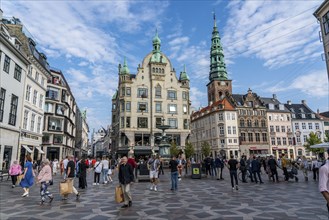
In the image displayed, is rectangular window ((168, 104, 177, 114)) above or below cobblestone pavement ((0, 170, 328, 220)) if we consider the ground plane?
above

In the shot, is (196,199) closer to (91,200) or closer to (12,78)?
(91,200)

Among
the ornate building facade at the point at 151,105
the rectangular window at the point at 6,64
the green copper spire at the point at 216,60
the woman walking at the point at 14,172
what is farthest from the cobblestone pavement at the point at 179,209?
the green copper spire at the point at 216,60

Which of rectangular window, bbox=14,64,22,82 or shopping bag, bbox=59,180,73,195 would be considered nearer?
shopping bag, bbox=59,180,73,195

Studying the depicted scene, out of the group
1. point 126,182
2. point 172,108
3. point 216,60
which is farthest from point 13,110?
point 216,60

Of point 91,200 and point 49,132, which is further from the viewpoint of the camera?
point 49,132

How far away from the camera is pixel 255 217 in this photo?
7.35m

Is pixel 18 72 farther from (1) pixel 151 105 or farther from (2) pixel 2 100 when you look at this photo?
(1) pixel 151 105

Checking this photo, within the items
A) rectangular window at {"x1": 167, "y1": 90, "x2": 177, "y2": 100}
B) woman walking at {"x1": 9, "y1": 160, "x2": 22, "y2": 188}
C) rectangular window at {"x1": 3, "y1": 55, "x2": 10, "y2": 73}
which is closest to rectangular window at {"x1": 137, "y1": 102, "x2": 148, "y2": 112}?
rectangular window at {"x1": 167, "y1": 90, "x2": 177, "y2": 100}

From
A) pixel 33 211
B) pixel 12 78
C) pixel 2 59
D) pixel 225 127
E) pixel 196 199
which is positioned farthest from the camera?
pixel 225 127

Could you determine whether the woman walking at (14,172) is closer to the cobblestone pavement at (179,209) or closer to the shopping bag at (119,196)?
the cobblestone pavement at (179,209)

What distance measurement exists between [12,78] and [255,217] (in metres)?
26.9

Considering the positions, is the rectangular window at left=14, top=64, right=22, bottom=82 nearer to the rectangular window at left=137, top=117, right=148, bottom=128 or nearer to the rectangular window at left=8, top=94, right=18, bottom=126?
the rectangular window at left=8, top=94, right=18, bottom=126

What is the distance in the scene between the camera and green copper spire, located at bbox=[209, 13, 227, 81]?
8356 centimetres

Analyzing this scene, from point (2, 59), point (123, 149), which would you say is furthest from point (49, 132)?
point (2, 59)
